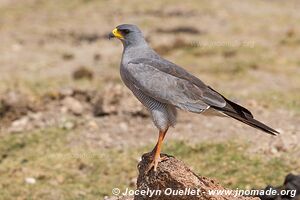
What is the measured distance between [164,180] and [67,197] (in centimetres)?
433

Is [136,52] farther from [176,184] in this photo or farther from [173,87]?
[176,184]

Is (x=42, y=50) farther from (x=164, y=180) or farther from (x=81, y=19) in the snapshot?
(x=164, y=180)

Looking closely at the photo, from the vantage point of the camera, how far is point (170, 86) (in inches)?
333

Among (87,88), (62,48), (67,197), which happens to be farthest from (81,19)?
(67,197)

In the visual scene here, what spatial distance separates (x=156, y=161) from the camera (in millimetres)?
8289

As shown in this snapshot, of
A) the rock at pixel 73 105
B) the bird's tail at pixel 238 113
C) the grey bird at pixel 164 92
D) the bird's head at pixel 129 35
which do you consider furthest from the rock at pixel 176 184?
the rock at pixel 73 105

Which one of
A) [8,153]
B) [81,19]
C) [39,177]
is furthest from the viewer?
[81,19]

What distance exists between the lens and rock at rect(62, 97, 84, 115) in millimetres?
16453

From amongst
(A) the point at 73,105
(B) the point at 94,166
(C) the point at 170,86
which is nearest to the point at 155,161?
(C) the point at 170,86

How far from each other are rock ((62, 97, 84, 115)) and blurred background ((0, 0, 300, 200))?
38mm

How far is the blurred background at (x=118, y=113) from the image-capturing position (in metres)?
13.0

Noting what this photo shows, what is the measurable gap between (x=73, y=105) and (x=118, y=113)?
1.32 metres

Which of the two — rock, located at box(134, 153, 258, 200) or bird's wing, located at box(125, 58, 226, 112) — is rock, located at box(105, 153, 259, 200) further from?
bird's wing, located at box(125, 58, 226, 112)

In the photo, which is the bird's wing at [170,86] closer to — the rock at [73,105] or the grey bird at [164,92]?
the grey bird at [164,92]
